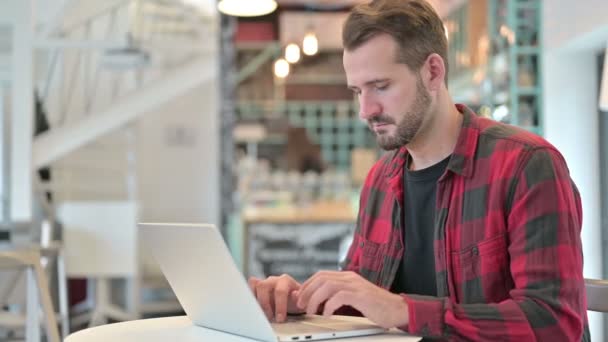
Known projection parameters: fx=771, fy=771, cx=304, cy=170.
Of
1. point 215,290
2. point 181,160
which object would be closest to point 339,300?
point 215,290

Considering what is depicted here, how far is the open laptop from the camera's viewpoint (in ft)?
4.10

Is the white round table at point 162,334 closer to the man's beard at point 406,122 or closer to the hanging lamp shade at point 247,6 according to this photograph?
→ the man's beard at point 406,122

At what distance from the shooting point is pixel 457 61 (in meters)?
8.89

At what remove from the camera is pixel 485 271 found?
147 centimetres

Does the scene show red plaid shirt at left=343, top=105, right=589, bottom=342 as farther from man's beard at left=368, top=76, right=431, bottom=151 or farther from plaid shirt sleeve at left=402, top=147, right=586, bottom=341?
man's beard at left=368, top=76, right=431, bottom=151

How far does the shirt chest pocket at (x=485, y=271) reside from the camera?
1459 mm

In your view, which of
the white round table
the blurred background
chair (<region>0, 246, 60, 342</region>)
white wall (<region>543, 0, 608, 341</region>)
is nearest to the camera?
the white round table

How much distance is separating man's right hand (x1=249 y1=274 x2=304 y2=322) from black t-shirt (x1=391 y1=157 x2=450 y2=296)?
0.83 feet

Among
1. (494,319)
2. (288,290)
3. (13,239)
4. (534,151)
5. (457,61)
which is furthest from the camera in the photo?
(457,61)

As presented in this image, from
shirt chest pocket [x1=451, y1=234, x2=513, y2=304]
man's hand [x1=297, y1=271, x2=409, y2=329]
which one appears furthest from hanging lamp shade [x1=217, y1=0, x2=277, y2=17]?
man's hand [x1=297, y1=271, x2=409, y2=329]

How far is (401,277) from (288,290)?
28cm

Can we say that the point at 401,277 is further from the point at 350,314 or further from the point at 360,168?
the point at 360,168

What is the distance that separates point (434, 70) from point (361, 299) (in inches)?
20.4

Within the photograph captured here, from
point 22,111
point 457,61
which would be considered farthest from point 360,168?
point 22,111
